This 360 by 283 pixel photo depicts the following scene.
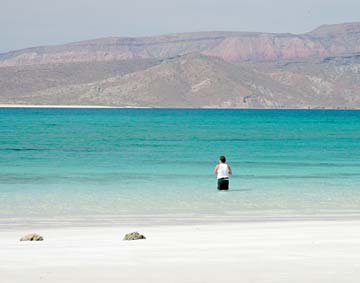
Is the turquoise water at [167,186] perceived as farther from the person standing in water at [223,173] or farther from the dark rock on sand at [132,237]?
the dark rock on sand at [132,237]

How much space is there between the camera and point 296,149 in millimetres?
62562

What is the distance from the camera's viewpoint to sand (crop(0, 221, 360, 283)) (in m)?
11.0

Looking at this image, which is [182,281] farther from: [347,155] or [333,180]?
[347,155]

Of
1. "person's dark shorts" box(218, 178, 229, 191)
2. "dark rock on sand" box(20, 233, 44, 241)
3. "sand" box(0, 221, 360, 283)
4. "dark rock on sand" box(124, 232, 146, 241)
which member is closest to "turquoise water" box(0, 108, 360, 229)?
"person's dark shorts" box(218, 178, 229, 191)

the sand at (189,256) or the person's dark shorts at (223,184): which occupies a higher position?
the person's dark shorts at (223,184)

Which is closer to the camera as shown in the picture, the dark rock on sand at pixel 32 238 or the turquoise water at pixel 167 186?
the dark rock on sand at pixel 32 238

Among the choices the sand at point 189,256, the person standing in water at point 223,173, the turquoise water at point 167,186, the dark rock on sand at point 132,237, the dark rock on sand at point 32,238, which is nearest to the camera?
the sand at point 189,256

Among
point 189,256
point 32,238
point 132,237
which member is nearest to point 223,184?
point 132,237

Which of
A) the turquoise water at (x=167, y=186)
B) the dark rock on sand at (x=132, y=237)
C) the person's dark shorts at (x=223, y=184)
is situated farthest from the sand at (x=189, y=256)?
the person's dark shorts at (x=223, y=184)

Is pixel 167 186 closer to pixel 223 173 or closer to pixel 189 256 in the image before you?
pixel 223 173

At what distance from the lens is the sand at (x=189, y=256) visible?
36.0 feet

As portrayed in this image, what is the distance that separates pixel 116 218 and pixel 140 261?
923 centimetres

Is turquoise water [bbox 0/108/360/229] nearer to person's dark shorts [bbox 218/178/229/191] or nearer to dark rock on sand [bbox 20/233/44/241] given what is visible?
person's dark shorts [bbox 218/178/229/191]

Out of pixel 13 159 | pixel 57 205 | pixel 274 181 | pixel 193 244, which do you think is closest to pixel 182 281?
pixel 193 244
